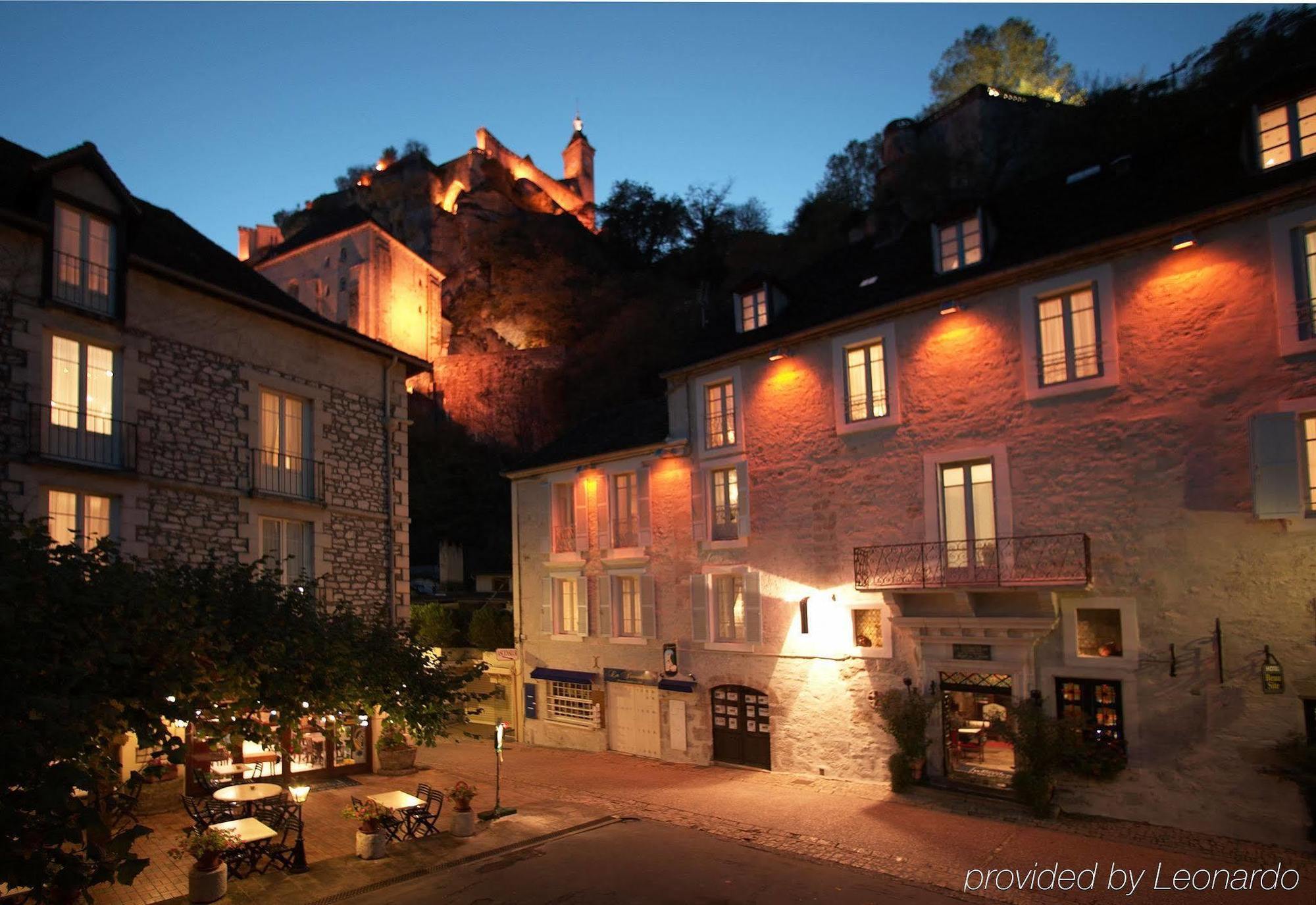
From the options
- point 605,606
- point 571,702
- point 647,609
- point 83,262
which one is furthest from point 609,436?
point 83,262

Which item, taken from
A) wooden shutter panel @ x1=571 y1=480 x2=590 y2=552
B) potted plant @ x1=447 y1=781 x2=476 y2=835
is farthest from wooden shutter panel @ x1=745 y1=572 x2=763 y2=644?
potted plant @ x1=447 y1=781 x2=476 y2=835

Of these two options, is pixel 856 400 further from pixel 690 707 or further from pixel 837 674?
pixel 690 707

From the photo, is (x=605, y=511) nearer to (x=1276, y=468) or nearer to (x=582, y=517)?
(x=582, y=517)

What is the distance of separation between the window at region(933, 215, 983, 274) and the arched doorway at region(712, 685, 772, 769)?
895 cm

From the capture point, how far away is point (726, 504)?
18500 millimetres

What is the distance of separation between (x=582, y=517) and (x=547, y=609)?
2.66 m

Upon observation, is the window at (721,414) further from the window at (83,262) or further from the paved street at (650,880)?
the window at (83,262)

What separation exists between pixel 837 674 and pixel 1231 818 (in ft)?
20.5

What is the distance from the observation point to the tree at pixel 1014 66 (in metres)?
50.9

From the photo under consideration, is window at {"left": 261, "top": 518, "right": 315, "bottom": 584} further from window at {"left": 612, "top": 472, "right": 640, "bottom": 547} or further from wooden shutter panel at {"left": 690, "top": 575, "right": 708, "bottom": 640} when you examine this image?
wooden shutter panel at {"left": 690, "top": 575, "right": 708, "bottom": 640}

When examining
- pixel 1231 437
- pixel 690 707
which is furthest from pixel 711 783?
pixel 1231 437

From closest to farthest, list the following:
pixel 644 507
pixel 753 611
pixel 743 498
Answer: pixel 753 611, pixel 743 498, pixel 644 507

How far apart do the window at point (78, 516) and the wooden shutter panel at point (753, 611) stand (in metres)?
11.1

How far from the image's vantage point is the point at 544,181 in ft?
256
